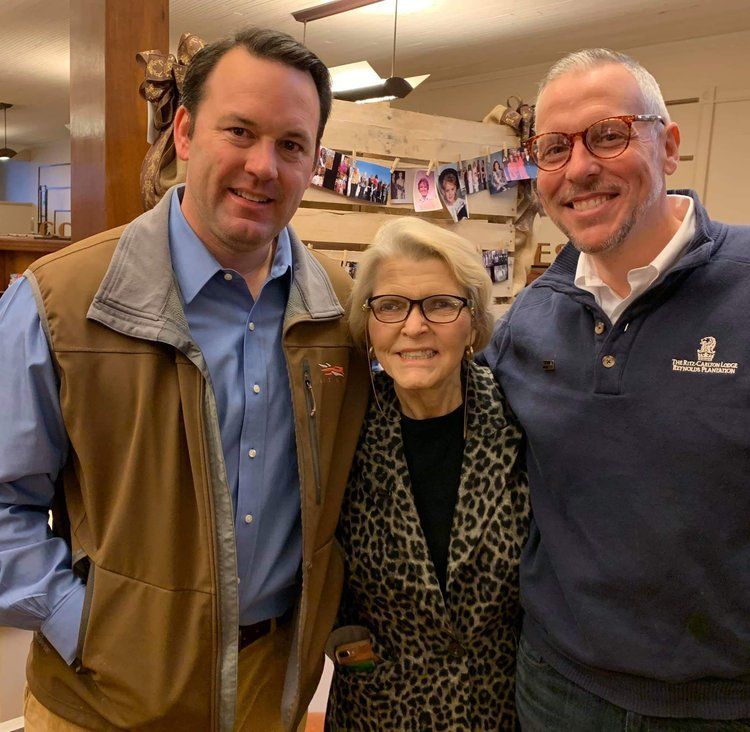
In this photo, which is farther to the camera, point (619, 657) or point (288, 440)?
point (288, 440)

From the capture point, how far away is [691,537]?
137cm

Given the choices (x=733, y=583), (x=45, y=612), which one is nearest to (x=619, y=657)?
(x=733, y=583)

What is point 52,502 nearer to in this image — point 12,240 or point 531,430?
point 531,430

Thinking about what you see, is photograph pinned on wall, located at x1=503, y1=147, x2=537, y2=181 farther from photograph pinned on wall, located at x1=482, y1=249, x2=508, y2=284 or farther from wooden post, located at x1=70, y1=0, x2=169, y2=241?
wooden post, located at x1=70, y1=0, x2=169, y2=241

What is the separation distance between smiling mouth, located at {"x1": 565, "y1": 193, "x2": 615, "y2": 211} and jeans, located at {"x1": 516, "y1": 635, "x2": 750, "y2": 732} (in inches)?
37.0

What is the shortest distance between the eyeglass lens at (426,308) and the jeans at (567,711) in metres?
0.74

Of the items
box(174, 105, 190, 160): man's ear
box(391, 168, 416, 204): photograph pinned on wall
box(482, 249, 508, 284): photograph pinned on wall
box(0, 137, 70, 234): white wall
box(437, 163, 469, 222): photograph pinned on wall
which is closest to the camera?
box(174, 105, 190, 160): man's ear

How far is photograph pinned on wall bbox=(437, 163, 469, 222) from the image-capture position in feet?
13.2

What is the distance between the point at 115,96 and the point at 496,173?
6.71 feet

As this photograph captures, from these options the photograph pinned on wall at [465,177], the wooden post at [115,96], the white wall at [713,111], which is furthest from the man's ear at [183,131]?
the white wall at [713,111]

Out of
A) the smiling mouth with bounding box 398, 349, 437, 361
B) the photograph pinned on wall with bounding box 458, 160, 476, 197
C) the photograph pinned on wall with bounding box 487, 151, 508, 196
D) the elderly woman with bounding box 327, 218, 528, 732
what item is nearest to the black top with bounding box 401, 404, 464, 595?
the elderly woman with bounding box 327, 218, 528, 732

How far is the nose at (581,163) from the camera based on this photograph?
151 cm

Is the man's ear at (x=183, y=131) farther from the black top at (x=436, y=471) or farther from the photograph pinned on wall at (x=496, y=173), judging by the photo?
the photograph pinned on wall at (x=496, y=173)

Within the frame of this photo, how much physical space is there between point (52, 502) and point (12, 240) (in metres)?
3.48
